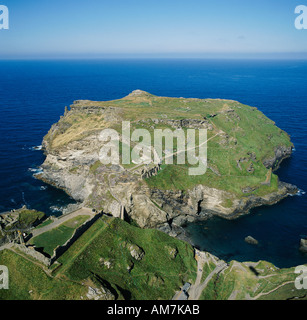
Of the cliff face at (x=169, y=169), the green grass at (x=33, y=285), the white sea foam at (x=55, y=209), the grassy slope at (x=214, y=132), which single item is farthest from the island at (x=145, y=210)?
the white sea foam at (x=55, y=209)

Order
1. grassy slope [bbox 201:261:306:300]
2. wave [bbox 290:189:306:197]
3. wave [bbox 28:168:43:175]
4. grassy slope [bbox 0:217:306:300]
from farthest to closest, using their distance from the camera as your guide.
Answer: wave [bbox 28:168:43:175], wave [bbox 290:189:306:197], grassy slope [bbox 201:261:306:300], grassy slope [bbox 0:217:306:300]

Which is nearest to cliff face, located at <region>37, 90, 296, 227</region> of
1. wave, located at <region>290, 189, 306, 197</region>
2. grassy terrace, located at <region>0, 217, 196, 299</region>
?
wave, located at <region>290, 189, 306, 197</region>

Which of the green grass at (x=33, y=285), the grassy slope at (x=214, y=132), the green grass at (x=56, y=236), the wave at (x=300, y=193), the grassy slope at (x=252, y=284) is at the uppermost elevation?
the grassy slope at (x=214, y=132)

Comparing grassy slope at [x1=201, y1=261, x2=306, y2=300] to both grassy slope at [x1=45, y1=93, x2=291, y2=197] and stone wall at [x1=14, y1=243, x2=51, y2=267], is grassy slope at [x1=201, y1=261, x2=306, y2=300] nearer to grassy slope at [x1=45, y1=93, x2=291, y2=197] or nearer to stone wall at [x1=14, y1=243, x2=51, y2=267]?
grassy slope at [x1=45, y1=93, x2=291, y2=197]

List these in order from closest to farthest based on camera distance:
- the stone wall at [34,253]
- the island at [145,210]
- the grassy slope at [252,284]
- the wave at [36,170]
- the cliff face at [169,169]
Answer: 1. the stone wall at [34,253]
2. the island at [145,210]
3. the grassy slope at [252,284]
4. the cliff face at [169,169]
5. the wave at [36,170]

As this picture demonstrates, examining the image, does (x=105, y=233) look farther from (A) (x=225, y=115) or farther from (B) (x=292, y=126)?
(B) (x=292, y=126)

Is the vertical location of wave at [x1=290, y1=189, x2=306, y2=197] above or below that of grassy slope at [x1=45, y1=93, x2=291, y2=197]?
below

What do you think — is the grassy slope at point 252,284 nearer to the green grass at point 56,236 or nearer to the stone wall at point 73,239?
the stone wall at point 73,239
